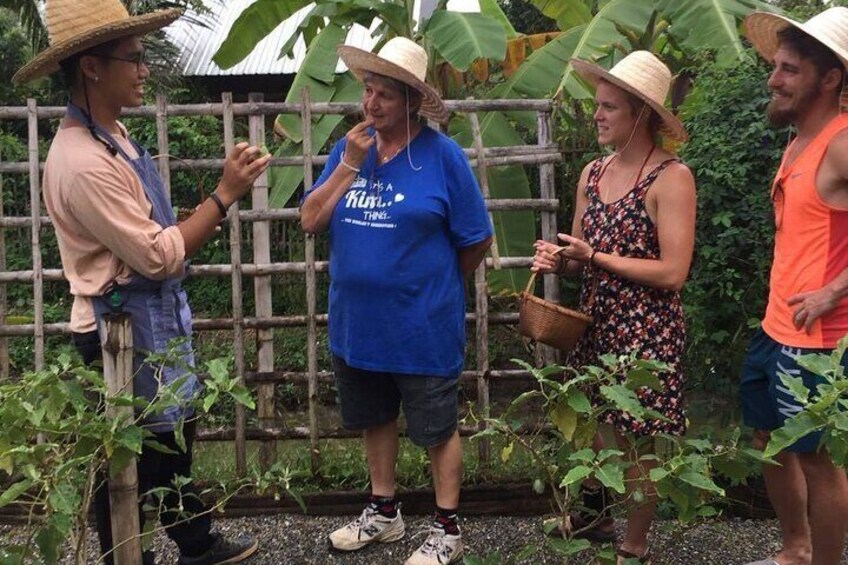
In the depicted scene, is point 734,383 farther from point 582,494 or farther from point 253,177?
point 253,177

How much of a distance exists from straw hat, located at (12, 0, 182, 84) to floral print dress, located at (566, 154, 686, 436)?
5.22 feet

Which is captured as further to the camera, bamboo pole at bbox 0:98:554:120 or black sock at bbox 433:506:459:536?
bamboo pole at bbox 0:98:554:120

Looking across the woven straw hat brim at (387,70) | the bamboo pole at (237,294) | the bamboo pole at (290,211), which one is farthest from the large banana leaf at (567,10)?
the woven straw hat brim at (387,70)

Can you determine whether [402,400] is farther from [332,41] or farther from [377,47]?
[377,47]

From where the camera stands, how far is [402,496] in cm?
368

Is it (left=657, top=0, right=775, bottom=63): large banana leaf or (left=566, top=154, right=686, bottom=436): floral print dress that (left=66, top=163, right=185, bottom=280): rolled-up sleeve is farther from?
(left=657, top=0, right=775, bottom=63): large banana leaf

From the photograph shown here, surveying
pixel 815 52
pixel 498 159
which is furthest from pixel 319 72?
pixel 815 52

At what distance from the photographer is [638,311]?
2768 millimetres

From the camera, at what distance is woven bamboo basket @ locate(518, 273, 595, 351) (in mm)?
2783

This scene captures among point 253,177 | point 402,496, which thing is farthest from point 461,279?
point 402,496

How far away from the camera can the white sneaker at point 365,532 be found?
324 centimetres

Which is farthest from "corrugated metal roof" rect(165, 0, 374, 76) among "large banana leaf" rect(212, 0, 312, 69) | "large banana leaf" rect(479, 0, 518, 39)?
"large banana leaf" rect(212, 0, 312, 69)

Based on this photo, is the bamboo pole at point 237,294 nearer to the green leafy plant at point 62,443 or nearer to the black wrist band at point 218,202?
the black wrist band at point 218,202

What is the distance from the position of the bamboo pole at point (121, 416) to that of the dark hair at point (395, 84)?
1334mm
